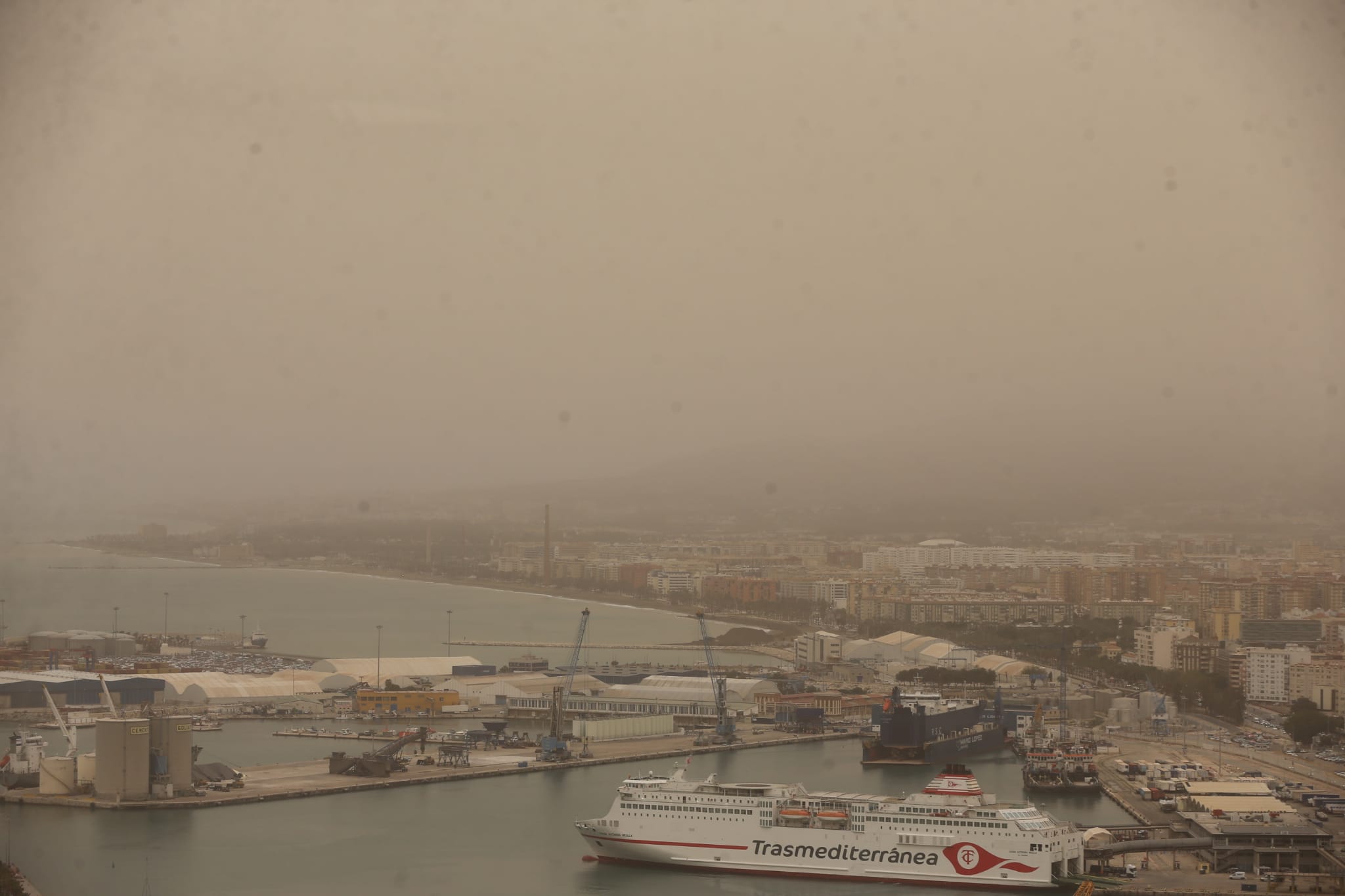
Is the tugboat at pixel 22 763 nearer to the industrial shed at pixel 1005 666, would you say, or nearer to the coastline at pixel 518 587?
the industrial shed at pixel 1005 666

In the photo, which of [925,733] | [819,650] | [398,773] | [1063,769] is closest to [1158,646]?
[819,650]

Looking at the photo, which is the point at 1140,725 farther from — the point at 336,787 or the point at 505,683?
the point at 336,787

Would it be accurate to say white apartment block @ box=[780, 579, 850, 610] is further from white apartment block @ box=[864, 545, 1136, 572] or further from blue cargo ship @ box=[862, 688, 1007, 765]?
blue cargo ship @ box=[862, 688, 1007, 765]

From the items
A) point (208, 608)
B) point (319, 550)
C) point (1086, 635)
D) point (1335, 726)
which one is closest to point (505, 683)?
point (1335, 726)

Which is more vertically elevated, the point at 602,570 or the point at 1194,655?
the point at 602,570

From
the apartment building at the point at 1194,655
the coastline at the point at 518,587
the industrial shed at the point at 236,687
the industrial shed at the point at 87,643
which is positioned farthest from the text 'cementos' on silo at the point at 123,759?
the coastline at the point at 518,587

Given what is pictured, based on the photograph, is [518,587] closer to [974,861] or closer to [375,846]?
[375,846]
